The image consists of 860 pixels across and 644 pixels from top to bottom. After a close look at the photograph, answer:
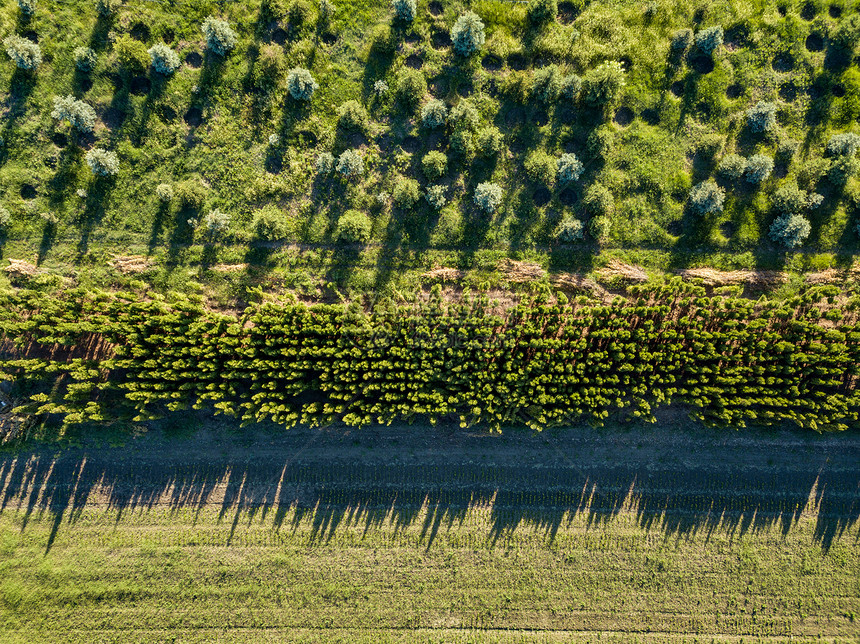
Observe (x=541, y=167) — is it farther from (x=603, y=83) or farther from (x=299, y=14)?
(x=299, y=14)

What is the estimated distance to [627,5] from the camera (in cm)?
3500

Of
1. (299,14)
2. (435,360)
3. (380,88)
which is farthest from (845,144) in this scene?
(299,14)

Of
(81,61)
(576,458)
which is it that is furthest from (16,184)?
(576,458)

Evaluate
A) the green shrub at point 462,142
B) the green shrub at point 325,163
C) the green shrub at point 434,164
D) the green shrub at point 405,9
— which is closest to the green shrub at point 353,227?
the green shrub at point 325,163

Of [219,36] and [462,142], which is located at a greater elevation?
[219,36]

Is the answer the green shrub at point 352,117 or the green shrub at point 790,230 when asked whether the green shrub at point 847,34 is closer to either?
the green shrub at point 790,230

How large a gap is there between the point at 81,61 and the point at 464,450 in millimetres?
39919

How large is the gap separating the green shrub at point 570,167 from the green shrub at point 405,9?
50.8ft

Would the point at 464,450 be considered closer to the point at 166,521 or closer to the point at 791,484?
the point at 166,521

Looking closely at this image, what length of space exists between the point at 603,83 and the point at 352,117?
18327 mm

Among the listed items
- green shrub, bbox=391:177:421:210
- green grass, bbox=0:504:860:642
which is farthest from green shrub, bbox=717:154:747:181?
green grass, bbox=0:504:860:642

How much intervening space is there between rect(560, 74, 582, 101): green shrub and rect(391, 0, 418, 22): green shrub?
12259 mm

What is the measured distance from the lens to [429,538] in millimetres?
33688

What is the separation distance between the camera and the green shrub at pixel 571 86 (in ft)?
110
